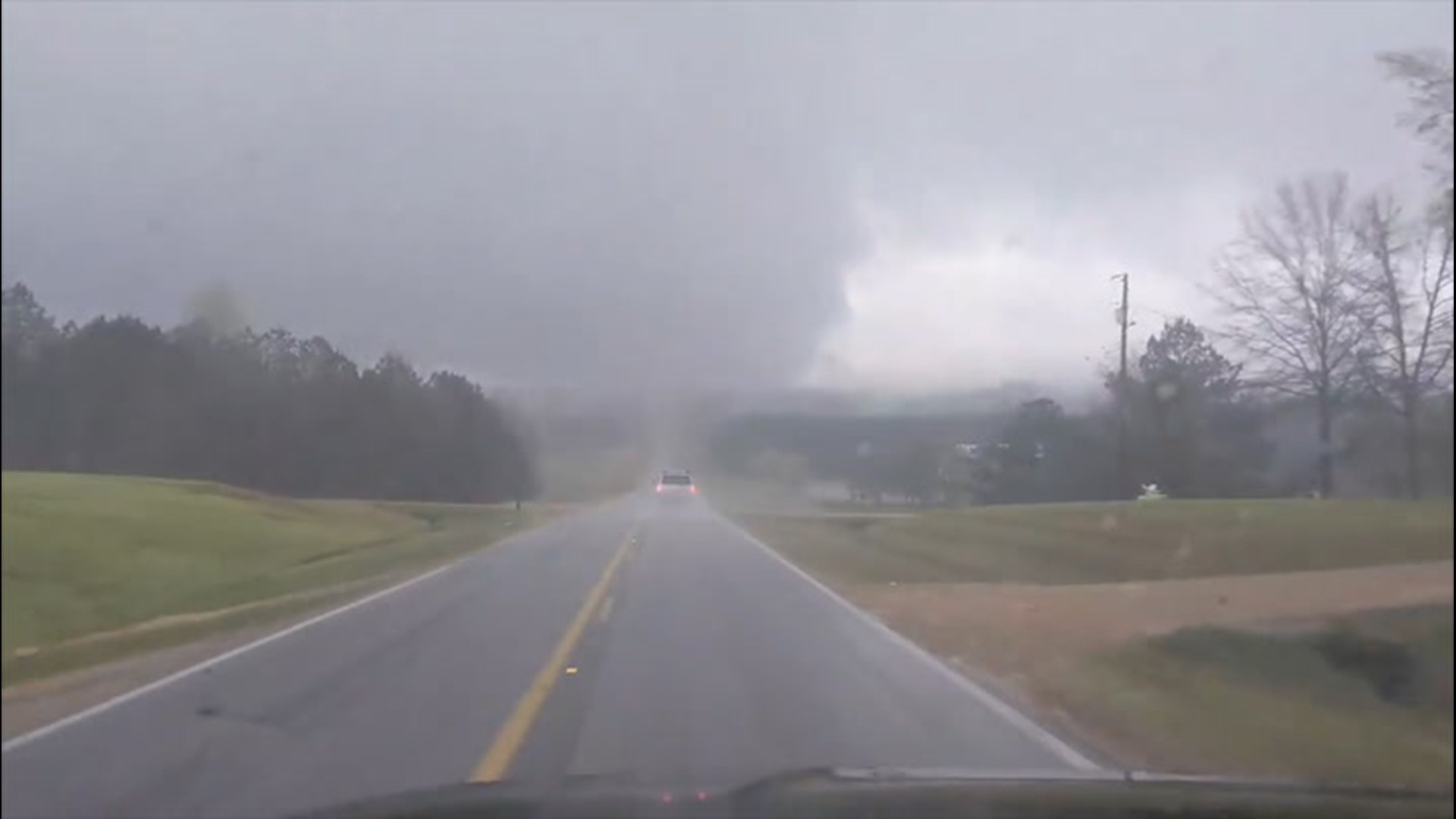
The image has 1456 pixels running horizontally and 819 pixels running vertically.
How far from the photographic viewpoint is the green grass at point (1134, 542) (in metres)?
15.2

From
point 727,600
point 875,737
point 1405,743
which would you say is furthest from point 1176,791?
point 727,600

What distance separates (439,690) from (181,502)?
1706 cm

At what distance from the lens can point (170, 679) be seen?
15508 millimetres

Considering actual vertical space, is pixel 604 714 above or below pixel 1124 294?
below

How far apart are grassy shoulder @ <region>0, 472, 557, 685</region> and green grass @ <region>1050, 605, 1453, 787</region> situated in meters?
9.72

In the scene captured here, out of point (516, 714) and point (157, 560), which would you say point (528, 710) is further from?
point (157, 560)

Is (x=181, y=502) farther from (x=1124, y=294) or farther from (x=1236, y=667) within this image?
(x=1124, y=294)

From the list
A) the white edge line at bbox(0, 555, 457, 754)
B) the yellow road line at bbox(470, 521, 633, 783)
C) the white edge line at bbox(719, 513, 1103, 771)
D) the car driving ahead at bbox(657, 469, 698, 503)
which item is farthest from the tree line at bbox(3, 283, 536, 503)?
the car driving ahead at bbox(657, 469, 698, 503)

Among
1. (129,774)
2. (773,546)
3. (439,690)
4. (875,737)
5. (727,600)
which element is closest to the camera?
(129,774)

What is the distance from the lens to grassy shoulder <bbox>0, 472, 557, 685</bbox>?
822 inches

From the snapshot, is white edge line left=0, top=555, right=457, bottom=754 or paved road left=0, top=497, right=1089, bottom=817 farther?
white edge line left=0, top=555, right=457, bottom=754

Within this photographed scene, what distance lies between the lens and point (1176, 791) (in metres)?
6.52

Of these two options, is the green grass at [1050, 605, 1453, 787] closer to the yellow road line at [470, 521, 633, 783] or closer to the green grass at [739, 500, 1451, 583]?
the green grass at [739, 500, 1451, 583]

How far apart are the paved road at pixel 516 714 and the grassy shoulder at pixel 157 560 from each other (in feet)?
6.79
